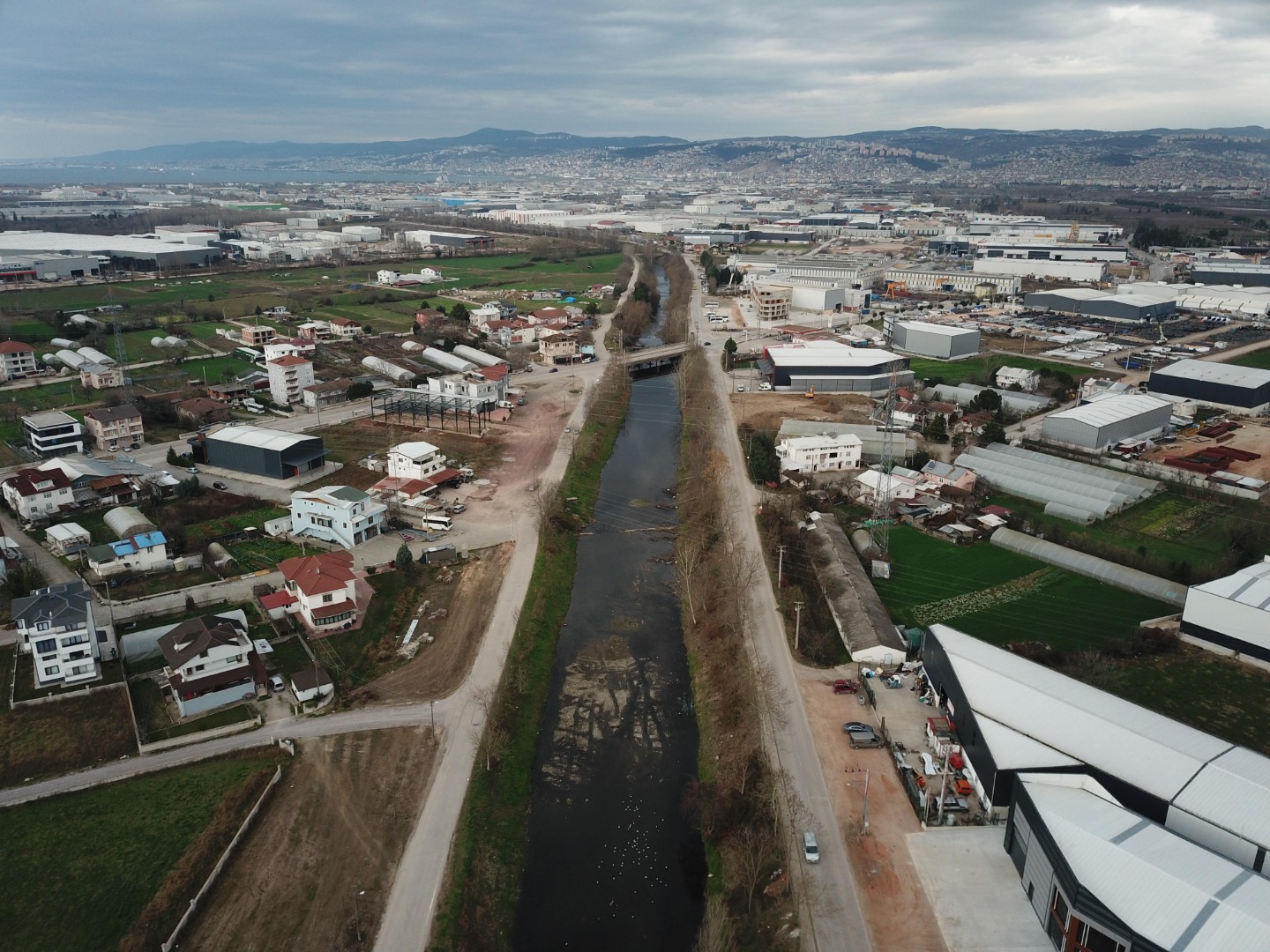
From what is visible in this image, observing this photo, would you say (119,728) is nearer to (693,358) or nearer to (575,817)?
(575,817)

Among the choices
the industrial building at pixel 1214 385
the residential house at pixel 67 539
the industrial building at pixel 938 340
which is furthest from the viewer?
the industrial building at pixel 938 340

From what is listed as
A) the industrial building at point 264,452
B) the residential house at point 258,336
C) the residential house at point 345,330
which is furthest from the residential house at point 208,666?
the residential house at point 345,330

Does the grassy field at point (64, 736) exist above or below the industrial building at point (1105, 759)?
below

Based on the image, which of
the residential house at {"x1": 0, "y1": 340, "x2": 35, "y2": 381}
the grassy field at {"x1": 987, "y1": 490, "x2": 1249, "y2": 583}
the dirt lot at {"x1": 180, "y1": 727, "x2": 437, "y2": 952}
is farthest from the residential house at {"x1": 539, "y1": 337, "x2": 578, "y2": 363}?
the dirt lot at {"x1": 180, "y1": 727, "x2": 437, "y2": 952}

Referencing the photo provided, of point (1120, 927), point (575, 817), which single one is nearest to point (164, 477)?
point (575, 817)

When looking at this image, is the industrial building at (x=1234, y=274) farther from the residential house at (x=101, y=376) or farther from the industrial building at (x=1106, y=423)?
the residential house at (x=101, y=376)

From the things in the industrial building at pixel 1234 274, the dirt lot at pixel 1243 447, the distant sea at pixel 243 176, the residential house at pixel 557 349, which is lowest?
the dirt lot at pixel 1243 447

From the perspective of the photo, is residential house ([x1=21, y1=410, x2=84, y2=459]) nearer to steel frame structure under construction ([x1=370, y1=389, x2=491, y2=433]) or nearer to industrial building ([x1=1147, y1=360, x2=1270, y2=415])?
steel frame structure under construction ([x1=370, y1=389, x2=491, y2=433])
